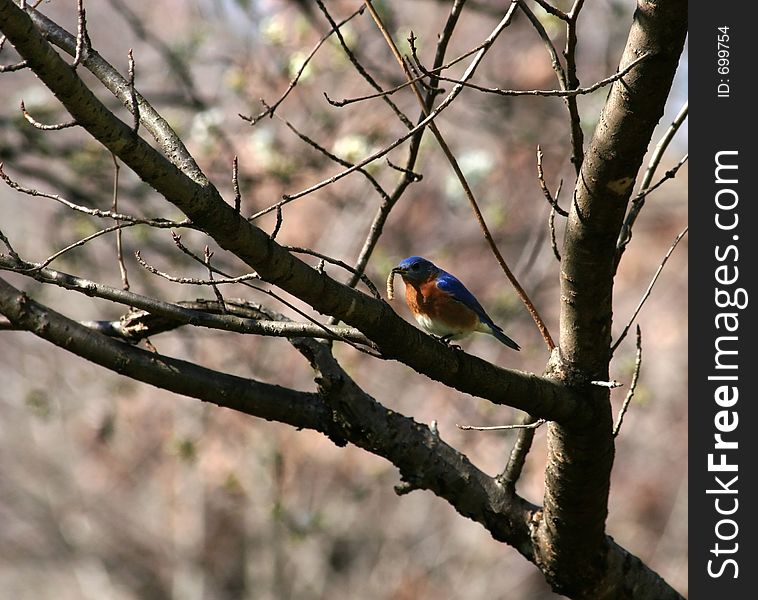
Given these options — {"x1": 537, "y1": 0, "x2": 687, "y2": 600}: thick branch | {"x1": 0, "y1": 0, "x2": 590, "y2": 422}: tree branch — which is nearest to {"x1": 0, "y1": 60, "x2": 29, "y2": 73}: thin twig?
{"x1": 0, "y1": 0, "x2": 590, "y2": 422}: tree branch

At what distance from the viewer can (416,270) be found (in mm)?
3883

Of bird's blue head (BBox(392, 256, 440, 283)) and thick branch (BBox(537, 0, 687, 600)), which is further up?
bird's blue head (BBox(392, 256, 440, 283))

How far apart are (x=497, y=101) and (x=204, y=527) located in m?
5.29

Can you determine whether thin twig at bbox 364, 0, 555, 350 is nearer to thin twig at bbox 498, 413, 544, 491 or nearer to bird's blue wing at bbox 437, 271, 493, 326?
thin twig at bbox 498, 413, 544, 491

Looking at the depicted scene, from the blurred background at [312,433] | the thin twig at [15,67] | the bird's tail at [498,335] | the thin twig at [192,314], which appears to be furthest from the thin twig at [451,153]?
the blurred background at [312,433]

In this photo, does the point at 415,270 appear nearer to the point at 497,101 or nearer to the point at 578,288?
the point at 578,288

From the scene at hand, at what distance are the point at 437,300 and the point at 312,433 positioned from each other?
577 centimetres

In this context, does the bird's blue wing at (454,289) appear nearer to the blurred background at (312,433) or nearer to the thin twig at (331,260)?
the thin twig at (331,260)

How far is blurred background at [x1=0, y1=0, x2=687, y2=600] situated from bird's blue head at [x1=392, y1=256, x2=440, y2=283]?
292 centimetres

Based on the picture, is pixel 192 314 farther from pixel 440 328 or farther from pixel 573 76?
pixel 440 328

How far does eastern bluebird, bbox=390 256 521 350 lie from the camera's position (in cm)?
386

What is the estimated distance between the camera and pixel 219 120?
5.69 meters

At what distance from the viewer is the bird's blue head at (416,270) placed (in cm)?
387

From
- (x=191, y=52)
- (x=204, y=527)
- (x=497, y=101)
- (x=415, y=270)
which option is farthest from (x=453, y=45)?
(x=415, y=270)
